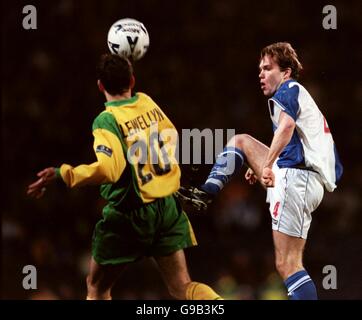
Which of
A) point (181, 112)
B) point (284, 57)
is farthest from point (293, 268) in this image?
point (181, 112)

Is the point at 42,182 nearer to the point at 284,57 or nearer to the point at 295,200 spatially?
the point at 295,200

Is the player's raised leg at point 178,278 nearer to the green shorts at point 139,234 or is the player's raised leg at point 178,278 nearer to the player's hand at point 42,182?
the green shorts at point 139,234

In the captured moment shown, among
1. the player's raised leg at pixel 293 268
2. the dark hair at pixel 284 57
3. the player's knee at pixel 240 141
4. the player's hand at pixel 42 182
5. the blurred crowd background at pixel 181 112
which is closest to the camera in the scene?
the player's hand at pixel 42 182

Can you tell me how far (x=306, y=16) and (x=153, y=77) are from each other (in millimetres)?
2251

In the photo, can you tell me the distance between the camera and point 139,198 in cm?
620

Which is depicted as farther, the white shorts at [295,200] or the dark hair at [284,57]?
the dark hair at [284,57]

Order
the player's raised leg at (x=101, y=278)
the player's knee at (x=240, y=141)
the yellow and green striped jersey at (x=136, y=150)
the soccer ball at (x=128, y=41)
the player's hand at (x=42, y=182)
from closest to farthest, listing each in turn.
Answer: the player's hand at (x=42, y=182) → the yellow and green striped jersey at (x=136, y=150) → the player's raised leg at (x=101, y=278) → the soccer ball at (x=128, y=41) → the player's knee at (x=240, y=141)

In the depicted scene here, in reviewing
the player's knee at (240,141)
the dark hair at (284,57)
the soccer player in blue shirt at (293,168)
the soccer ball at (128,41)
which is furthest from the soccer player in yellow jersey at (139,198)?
the dark hair at (284,57)

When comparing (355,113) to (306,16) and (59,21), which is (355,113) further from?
(59,21)

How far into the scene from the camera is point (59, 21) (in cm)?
1145

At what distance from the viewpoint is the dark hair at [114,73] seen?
6215 millimetres

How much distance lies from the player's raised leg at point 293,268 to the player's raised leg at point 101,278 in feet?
3.54

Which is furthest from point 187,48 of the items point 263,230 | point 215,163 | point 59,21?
point 215,163

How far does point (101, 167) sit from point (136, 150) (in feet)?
1.16
